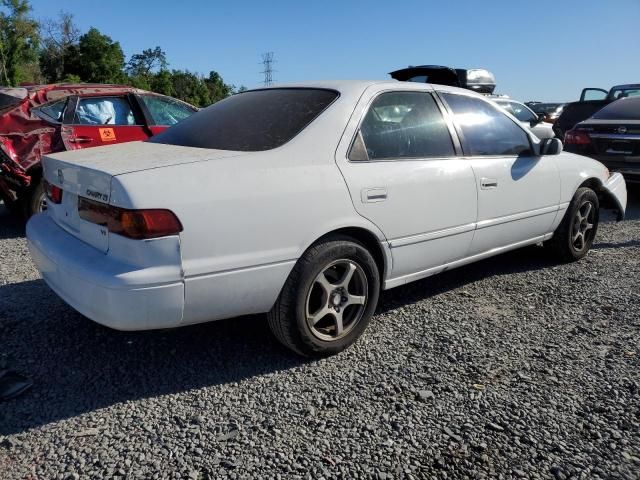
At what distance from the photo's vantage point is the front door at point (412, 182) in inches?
117

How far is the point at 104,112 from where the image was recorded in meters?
6.06

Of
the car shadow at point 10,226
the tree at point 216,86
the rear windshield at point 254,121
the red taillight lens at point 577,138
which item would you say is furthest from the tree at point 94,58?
the rear windshield at point 254,121

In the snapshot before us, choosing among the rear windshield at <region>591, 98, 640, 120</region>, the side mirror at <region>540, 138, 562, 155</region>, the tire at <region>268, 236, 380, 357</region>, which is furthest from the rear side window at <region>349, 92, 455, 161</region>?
the rear windshield at <region>591, 98, 640, 120</region>

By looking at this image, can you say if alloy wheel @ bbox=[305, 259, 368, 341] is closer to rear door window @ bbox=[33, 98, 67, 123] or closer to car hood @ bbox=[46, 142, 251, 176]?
car hood @ bbox=[46, 142, 251, 176]

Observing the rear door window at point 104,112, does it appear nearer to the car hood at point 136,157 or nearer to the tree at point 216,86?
the car hood at point 136,157

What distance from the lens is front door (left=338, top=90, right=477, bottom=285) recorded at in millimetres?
2973

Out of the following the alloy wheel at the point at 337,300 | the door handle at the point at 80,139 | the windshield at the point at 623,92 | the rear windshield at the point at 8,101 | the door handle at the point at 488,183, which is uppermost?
the windshield at the point at 623,92

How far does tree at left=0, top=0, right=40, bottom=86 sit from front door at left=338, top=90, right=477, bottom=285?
5492 centimetres

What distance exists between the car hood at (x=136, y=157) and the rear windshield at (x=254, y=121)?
135 millimetres

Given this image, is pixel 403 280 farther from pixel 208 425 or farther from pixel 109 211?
pixel 109 211

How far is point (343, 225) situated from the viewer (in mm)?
2799

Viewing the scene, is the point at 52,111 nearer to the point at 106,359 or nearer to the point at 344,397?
the point at 106,359

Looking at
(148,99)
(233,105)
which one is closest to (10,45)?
(148,99)

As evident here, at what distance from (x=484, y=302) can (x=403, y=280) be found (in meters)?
0.90
